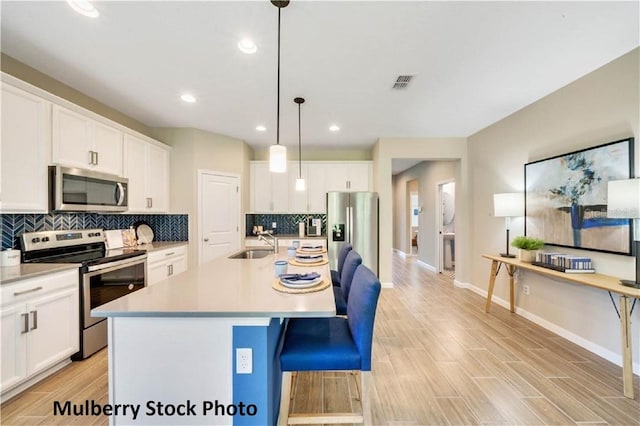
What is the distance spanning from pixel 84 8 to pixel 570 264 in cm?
439

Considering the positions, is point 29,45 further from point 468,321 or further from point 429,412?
point 468,321

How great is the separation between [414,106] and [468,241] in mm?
2575

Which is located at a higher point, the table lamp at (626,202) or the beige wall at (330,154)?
the beige wall at (330,154)

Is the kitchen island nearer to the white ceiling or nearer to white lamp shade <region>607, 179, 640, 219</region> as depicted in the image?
the white ceiling

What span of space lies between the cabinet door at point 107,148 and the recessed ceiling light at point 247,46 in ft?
6.25

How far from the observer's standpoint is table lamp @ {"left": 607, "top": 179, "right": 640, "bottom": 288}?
6.04 feet

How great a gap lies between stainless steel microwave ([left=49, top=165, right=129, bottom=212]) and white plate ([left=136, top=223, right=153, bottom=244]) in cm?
79

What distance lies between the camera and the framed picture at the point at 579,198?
2215mm

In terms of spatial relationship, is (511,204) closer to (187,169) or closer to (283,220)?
(283,220)

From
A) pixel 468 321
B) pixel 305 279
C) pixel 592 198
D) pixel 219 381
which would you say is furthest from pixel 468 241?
pixel 219 381

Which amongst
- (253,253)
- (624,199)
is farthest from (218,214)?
(624,199)

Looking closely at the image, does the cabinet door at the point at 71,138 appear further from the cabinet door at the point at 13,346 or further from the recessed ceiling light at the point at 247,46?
the recessed ceiling light at the point at 247,46

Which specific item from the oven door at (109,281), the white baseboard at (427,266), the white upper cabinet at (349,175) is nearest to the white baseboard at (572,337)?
the white baseboard at (427,266)

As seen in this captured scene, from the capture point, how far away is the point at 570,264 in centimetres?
245
